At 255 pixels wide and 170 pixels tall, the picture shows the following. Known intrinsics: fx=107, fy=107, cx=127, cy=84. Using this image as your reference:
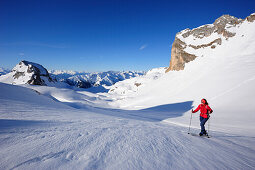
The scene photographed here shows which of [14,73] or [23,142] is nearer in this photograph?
[23,142]

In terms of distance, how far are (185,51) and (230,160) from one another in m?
58.0

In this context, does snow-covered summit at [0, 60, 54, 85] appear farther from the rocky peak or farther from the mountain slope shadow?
the mountain slope shadow

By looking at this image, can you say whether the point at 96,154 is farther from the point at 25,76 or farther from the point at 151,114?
the point at 25,76

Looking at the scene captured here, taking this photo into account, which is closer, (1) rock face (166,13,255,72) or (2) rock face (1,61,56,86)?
(1) rock face (166,13,255,72)

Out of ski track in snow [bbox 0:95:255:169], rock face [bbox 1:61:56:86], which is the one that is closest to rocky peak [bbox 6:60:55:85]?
rock face [bbox 1:61:56:86]

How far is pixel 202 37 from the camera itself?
2092 inches

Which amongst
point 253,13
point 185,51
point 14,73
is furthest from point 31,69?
point 253,13

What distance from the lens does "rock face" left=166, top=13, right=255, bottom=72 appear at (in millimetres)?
45037

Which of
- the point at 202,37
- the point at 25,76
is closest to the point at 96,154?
the point at 202,37

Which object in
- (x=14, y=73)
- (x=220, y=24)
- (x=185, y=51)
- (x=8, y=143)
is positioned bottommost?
(x=8, y=143)

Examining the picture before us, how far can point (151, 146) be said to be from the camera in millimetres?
3502

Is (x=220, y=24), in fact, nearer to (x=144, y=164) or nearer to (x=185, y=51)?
(x=185, y=51)

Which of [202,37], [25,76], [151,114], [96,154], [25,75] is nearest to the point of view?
[96,154]

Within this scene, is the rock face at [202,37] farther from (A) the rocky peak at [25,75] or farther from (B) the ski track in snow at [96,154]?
(A) the rocky peak at [25,75]
